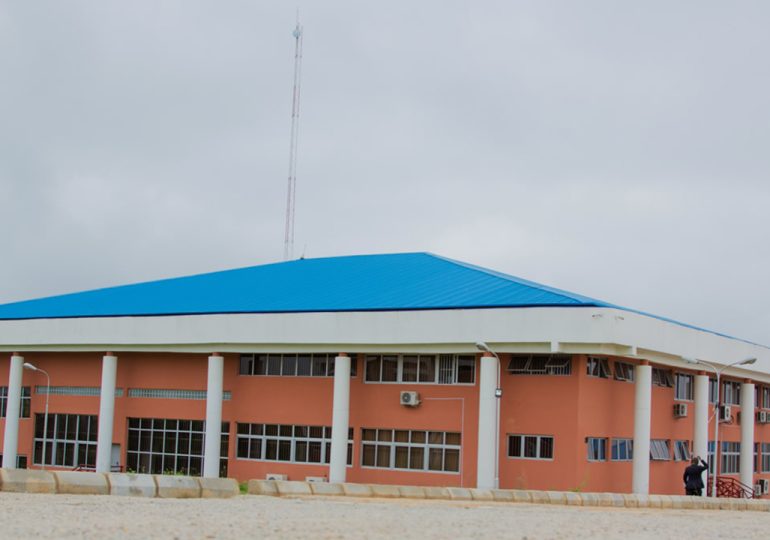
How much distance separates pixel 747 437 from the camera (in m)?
43.7

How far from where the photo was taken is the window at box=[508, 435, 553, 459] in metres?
33.2

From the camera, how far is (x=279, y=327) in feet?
120

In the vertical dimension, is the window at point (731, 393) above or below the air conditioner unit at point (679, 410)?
above

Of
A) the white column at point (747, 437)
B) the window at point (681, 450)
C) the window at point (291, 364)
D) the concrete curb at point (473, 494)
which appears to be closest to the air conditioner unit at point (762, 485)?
the white column at point (747, 437)

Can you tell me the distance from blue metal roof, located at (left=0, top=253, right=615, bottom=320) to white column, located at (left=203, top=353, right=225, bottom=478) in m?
1.93

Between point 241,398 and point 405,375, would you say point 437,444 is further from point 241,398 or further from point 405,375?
point 241,398

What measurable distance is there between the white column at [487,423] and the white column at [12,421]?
61.7 ft

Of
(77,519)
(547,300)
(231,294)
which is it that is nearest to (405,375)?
(547,300)

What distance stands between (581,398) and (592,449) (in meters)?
1.78

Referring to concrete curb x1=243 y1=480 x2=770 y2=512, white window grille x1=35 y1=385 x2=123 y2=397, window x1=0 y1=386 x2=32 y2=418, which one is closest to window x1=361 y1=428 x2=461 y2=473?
concrete curb x1=243 y1=480 x2=770 y2=512

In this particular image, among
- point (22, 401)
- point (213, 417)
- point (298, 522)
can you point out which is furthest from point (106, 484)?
point (22, 401)

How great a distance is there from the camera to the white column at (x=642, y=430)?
1320 inches

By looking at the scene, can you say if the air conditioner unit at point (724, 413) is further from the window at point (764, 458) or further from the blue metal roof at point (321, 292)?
the blue metal roof at point (321, 292)

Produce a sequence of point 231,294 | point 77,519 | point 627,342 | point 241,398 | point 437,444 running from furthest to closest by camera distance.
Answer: point 231,294
point 241,398
point 437,444
point 627,342
point 77,519
